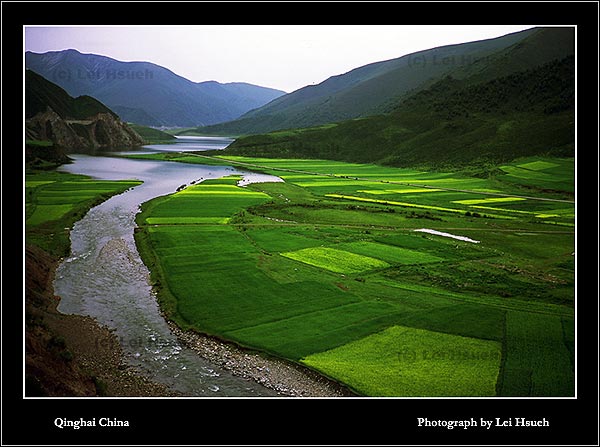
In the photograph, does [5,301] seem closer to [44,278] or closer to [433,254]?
[44,278]

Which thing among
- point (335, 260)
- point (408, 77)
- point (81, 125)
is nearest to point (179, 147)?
point (81, 125)

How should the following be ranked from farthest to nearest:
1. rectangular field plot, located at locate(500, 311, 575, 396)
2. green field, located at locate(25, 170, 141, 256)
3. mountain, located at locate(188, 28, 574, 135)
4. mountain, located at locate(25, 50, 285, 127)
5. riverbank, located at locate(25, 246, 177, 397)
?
mountain, located at locate(188, 28, 574, 135) → green field, located at locate(25, 170, 141, 256) → mountain, located at locate(25, 50, 285, 127) → rectangular field plot, located at locate(500, 311, 575, 396) → riverbank, located at locate(25, 246, 177, 397)

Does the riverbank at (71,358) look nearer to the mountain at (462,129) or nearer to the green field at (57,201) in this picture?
the green field at (57,201)

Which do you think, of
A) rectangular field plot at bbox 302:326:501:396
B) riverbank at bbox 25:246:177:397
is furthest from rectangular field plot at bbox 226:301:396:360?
riverbank at bbox 25:246:177:397

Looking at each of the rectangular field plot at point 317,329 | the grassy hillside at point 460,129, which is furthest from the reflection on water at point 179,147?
the rectangular field plot at point 317,329

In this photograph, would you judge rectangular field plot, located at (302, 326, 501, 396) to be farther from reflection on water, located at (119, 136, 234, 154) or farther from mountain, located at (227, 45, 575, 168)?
reflection on water, located at (119, 136, 234, 154)

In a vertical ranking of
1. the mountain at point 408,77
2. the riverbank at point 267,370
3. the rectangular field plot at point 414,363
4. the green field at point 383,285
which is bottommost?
the riverbank at point 267,370
